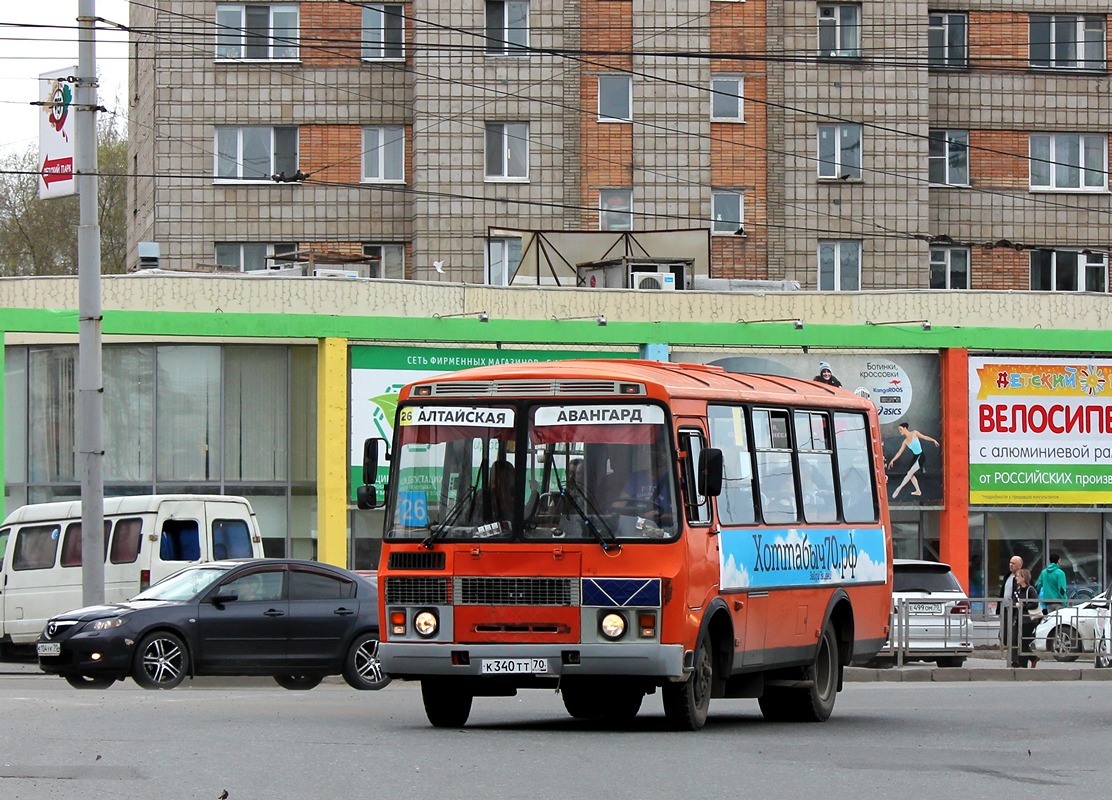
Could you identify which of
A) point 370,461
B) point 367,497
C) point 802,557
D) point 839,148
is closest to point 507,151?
A: point 839,148

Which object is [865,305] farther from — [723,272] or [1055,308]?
[723,272]

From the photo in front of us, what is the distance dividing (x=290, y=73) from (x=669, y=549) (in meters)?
34.3

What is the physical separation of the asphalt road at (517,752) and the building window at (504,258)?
2671 centimetres

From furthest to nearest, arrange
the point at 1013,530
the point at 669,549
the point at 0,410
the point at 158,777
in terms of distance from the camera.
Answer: the point at 1013,530
the point at 0,410
the point at 669,549
the point at 158,777

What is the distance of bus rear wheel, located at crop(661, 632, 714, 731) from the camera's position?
48.5 ft

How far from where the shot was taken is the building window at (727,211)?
155 feet

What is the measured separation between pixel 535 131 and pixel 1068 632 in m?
21.9

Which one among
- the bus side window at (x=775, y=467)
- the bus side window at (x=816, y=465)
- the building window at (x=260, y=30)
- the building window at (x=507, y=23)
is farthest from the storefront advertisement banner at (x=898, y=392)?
the bus side window at (x=775, y=467)

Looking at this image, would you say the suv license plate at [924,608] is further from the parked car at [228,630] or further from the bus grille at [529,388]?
the bus grille at [529,388]

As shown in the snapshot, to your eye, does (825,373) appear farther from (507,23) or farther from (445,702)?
(445,702)

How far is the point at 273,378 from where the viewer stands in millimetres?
36281

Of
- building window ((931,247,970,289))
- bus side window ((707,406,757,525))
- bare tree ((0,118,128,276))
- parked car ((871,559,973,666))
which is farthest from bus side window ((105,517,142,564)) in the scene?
bare tree ((0,118,128,276))

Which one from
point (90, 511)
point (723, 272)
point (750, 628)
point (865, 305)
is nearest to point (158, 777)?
point (750, 628)

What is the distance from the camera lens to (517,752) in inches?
511
